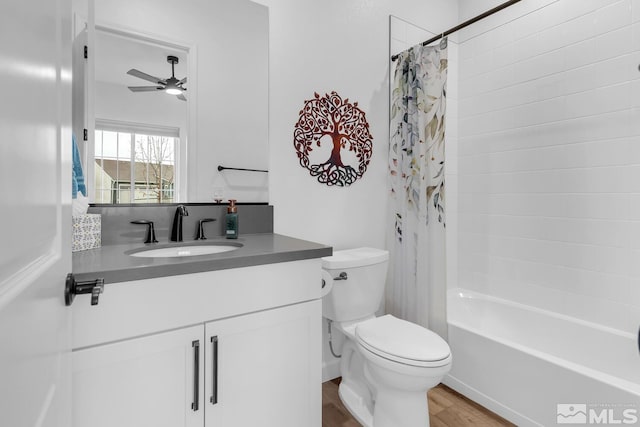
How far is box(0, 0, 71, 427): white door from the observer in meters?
0.34

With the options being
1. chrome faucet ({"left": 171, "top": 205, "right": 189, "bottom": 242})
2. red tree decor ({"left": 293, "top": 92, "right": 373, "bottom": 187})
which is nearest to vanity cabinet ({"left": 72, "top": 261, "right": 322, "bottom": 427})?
chrome faucet ({"left": 171, "top": 205, "right": 189, "bottom": 242})

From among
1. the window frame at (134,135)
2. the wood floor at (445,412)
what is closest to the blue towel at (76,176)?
the window frame at (134,135)

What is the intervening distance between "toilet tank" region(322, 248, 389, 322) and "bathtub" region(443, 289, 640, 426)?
58 cm

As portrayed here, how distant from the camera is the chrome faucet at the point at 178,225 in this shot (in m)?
1.50

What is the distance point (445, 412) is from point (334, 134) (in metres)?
1.64

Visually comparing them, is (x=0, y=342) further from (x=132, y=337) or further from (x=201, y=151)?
(x=201, y=151)

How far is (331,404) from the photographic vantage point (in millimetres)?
1824

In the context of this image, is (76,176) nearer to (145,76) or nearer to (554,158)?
(145,76)

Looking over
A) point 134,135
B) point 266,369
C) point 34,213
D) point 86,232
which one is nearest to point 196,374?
point 266,369

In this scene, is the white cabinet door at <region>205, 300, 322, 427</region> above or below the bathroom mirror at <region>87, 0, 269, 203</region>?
below

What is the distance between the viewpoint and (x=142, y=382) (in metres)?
0.99

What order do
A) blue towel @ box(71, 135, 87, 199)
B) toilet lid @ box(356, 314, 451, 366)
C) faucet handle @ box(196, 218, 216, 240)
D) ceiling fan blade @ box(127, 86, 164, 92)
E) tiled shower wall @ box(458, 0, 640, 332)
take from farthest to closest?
tiled shower wall @ box(458, 0, 640, 332) < faucet handle @ box(196, 218, 216, 240) < ceiling fan blade @ box(127, 86, 164, 92) < toilet lid @ box(356, 314, 451, 366) < blue towel @ box(71, 135, 87, 199)

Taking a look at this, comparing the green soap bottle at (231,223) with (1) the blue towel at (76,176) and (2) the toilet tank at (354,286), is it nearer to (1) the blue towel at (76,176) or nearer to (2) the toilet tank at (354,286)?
(2) the toilet tank at (354,286)

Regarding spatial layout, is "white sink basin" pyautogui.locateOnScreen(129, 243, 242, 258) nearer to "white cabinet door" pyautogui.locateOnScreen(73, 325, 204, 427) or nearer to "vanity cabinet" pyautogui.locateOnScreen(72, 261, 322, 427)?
"vanity cabinet" pyautogui.locateOnScreen(72, 261, 322, 427)
